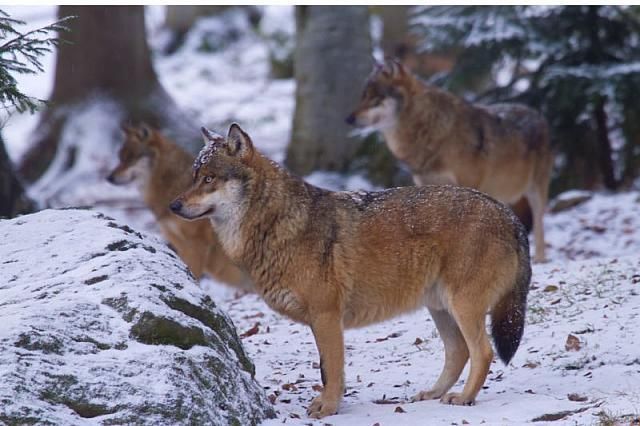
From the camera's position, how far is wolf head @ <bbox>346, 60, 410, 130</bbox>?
1223 cm

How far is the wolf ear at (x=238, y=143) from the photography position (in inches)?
272

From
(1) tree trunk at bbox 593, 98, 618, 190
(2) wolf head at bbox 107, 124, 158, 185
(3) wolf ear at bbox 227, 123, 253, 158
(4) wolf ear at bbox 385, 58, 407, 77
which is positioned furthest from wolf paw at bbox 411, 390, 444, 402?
(1) tree trunk at bbox 593, 98, 618, 190

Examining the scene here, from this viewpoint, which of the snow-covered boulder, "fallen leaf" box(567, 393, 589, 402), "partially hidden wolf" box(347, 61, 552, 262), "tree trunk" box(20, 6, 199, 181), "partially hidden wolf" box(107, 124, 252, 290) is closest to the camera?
the snow-covered boulder

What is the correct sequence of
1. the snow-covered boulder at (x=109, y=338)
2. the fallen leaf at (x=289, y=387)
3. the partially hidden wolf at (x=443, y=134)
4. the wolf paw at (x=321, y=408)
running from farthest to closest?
1. the partially hidden wolf at (x=443, y=134)
2. the fallen leaf at (x=289, y=387)
3. the wolf paw at (x=321, y=408)
4. the snow-covered boulder at (x=109, y=338)

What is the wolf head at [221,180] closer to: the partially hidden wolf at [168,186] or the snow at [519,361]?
the snow at [519,361]

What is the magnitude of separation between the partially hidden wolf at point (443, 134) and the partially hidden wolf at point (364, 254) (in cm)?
489

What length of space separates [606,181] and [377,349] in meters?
7.81

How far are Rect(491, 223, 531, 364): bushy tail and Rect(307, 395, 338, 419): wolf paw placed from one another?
3.91 feet

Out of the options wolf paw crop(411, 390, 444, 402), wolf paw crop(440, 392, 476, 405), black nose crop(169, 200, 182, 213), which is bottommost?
wolf paw crop(411, 390, 444, 402)

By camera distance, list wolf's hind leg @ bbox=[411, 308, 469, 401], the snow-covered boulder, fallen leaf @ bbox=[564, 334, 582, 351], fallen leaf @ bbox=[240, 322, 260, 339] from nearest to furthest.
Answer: the snow-covered boulder
wolf's hind leg @ bbox=[411, 308, 469, 401]
fallen leaf @ bbox=[564, 334, 582, 351]
fallen leaf @ bbox=[240, 322, 260, 339]

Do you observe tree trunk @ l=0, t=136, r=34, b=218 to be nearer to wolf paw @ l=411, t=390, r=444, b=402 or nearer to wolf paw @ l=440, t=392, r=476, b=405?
wolf paw @ l=411, t=390, r=444, b=402

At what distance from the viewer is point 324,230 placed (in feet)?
22.9

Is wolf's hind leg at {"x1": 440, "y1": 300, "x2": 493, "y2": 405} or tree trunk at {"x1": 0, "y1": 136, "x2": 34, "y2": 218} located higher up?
tree trunk at {"x1": 0, "y1": 136, "x2": 34, "y2": 218}

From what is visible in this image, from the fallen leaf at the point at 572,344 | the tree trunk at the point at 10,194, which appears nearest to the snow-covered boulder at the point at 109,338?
the fallen leaf at the point at 572,344
